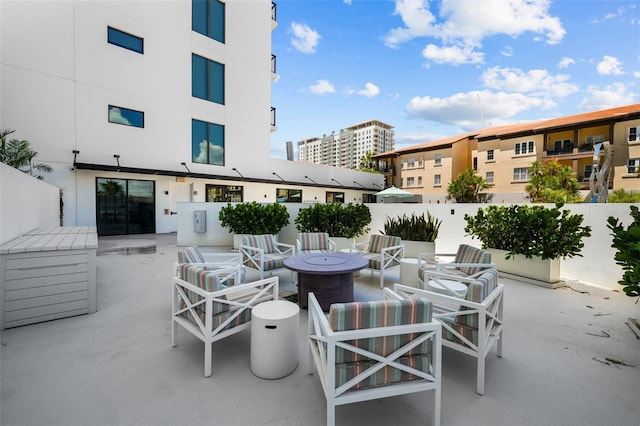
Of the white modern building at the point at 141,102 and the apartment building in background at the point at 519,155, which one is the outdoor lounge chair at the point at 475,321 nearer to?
the white modern building at the point at 141,102

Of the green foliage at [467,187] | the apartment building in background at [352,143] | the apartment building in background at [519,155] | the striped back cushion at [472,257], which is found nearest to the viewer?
the striped back cushion at [472,257]

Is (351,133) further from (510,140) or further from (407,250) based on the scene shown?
(407,250)

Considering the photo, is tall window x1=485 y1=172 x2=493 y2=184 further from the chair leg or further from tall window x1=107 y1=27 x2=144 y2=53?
the chair leg

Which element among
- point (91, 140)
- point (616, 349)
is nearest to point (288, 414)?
point (616, 349)

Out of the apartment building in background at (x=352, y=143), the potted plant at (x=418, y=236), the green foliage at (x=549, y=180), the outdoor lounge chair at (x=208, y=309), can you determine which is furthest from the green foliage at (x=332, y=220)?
the apartment building in background at (x=352, y=143)

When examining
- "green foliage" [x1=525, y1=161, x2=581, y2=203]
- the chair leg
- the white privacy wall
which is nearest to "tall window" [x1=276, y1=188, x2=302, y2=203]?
the white privacy wall

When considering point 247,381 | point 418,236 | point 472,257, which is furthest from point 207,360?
point 418,236

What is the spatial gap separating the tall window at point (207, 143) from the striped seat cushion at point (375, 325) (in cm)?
1375

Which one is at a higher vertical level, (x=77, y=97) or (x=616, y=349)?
(x=77, y=97)

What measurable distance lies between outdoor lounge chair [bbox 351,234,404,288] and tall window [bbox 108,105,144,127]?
11270 mm

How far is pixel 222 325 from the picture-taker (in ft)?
8.71

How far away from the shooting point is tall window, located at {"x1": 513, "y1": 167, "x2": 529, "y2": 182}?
2630cm

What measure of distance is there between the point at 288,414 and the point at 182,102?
562 inches

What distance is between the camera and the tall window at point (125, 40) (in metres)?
11.3
